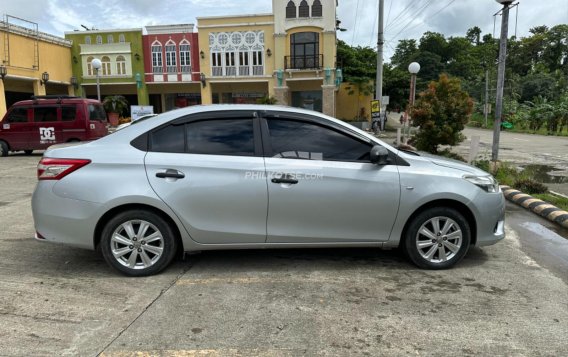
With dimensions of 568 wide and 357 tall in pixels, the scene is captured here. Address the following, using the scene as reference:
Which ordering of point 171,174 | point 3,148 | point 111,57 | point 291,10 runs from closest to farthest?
point 171,174 < point 3,148 < point 291,10 < point 111,57

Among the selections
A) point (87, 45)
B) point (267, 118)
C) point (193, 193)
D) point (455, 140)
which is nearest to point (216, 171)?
point (193, 193)

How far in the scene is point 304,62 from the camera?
114 feet

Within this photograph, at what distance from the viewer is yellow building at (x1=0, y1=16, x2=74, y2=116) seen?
27.9 m

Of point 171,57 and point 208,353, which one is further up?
point 171,57

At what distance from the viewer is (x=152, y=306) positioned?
3.80m

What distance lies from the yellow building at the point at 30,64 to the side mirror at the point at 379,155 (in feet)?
96.5

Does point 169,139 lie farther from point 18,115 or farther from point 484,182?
point 18,115

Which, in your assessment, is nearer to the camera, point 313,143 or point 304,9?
point 313,143

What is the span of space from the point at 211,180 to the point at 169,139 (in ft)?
2.04

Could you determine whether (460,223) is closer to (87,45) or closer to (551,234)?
(551,234)

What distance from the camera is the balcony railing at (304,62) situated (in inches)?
1356

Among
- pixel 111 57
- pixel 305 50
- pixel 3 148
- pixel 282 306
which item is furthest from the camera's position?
pixel 111 57

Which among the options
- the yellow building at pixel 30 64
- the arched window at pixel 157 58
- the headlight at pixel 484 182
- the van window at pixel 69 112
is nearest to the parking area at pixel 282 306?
the headlight at pixel 484 182

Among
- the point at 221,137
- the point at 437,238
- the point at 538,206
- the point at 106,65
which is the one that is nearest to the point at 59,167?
the point at 221,137
